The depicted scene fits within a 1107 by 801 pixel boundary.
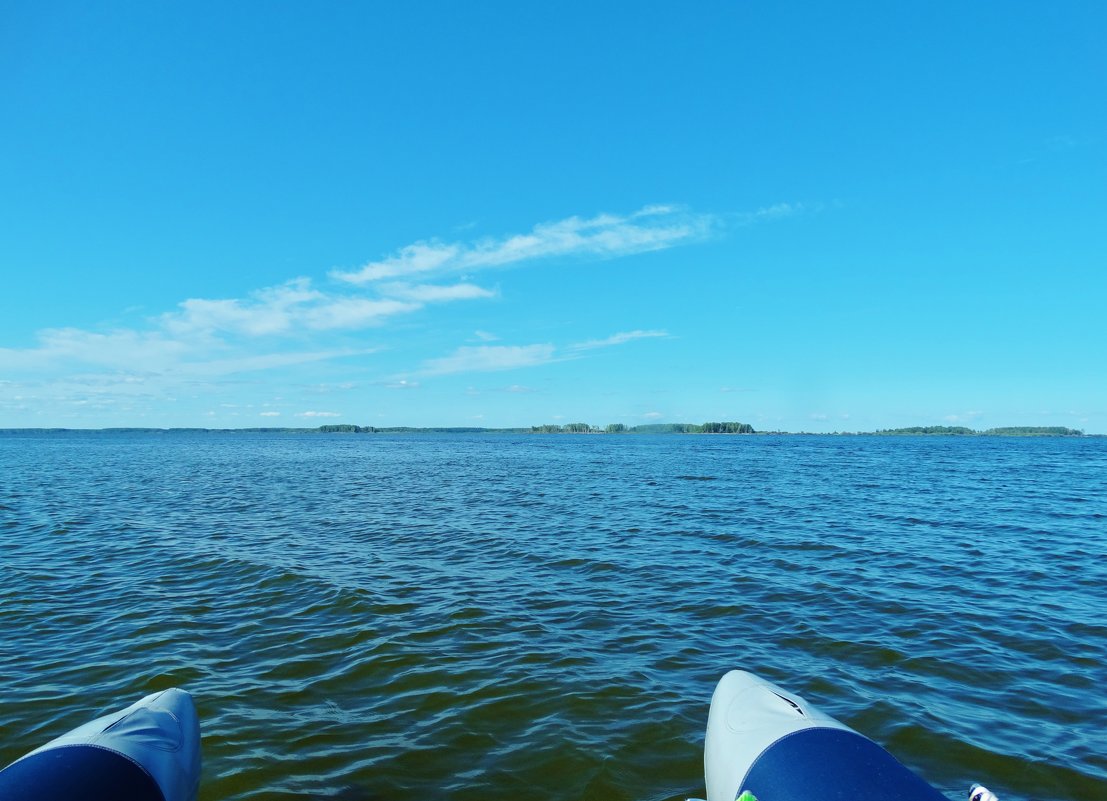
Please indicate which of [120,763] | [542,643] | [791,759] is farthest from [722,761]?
[542,643]

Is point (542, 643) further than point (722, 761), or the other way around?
point (542, 643)

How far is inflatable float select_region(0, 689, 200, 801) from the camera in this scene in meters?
3.82

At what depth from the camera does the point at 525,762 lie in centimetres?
668

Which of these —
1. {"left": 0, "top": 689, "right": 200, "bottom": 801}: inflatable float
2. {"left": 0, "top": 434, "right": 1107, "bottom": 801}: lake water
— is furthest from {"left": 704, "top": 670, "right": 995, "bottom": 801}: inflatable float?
{"left": 0, "top": 689, "right": 200, "bottom": 801}: inflatable float

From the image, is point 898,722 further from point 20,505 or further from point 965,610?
point 20,505

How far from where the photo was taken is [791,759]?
175 inches

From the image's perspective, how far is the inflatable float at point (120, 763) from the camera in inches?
150

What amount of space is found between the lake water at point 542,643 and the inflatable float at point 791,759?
1.41 metres

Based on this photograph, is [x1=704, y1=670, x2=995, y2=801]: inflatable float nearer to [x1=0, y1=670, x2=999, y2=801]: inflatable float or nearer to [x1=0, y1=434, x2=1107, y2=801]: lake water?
[x1=0, y1=670, x2=999, y2=801]: inflatable float

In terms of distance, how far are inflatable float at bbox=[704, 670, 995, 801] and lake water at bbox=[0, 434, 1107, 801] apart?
141 cm

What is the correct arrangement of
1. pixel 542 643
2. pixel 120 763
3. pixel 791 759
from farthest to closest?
1. pixel 542 643
2. pixel 791 759
3. pixel 120 763

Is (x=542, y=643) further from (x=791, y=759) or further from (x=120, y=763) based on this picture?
(x=120, y=763)

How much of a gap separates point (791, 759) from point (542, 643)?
6.43 metres

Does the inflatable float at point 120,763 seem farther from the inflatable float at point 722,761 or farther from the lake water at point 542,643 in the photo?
the lake water at point 542,643
